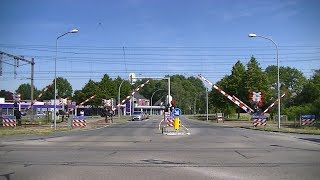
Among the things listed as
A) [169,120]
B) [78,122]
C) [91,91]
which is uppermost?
[91,91]

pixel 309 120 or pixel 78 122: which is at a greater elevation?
pixel 309 120

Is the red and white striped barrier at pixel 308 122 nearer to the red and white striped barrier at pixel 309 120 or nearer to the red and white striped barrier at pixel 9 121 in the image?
the red and white striped barrier at pixel 309 120

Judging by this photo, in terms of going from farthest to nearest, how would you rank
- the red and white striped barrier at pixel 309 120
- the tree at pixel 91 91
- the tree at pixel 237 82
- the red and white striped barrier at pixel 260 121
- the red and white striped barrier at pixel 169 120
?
the tree at pixel 91 91
the tree at pixel 237 82
the red and white striped barrier at pixel 260 121
the red and white striped barrier at pixel 309 120
the red and white striped barrier at pixel 169 120

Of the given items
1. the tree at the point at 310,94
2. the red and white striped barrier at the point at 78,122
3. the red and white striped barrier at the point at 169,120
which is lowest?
the red and white striped barrier at the point at 78,122

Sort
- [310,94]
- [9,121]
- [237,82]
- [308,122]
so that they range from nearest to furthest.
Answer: [9,121], [308,122], [310,94], [237,82]

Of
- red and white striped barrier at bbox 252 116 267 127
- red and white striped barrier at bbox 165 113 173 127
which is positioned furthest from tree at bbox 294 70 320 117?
red and white striped barrier at bbox 165 113 173 127

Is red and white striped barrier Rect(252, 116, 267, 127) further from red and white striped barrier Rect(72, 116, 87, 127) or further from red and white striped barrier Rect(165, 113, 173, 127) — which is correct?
red and white striped barrier Rect(72, 116, 87, 127)

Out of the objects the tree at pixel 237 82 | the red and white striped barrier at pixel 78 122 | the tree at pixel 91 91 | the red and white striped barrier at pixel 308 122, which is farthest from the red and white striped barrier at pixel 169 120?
the tree at pixel 91 91

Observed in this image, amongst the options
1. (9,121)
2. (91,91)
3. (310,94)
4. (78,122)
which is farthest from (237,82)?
(91,91)

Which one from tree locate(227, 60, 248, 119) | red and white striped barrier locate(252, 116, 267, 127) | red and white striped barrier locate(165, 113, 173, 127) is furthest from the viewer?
tree locate(227, 60, 248, 119)

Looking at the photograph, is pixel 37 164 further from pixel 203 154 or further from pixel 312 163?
pixel 312 163

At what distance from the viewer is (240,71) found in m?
80.5

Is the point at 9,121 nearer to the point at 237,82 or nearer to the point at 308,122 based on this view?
the point at 308,122

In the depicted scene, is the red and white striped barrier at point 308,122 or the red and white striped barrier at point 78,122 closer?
the red and white striped barrier at point 308,122
